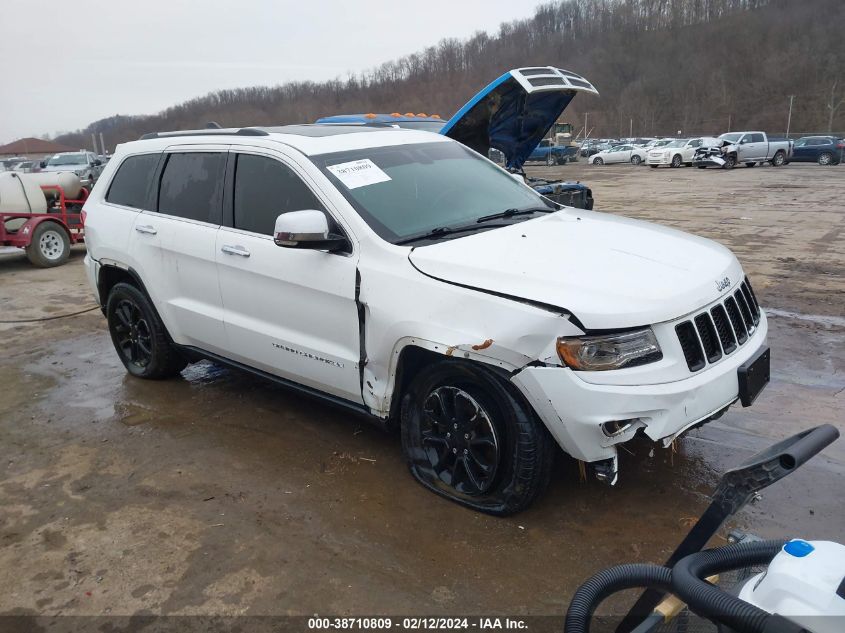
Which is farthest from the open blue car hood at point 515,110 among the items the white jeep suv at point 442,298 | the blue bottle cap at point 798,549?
the blue bottle cap at point 798,549

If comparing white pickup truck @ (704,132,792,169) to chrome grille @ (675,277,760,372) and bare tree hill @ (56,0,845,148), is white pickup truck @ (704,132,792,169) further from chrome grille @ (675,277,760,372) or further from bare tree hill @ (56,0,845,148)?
bare tree hill @ (56,0,845,148)

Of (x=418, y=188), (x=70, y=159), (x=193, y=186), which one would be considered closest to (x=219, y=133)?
(x=193, y=186)

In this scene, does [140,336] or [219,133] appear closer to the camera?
[219,133]

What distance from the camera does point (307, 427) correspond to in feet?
14.5

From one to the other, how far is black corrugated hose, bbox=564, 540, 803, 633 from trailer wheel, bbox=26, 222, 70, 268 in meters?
11.3

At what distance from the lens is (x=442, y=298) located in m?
3.10

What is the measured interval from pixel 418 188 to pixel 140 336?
2.73 m

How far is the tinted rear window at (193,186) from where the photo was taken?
4.34 m

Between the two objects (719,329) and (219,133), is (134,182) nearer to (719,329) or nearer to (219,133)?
(219,133)

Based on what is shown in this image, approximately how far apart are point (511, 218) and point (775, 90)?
89.8m

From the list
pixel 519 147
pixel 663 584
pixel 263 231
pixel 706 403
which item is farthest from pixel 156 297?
pixel 519 147

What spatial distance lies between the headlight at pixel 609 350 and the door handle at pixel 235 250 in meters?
2.10

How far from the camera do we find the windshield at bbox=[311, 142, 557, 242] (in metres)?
3.63

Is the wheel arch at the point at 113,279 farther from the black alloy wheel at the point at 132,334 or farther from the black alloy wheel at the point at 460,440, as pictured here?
the black alloy wheel at the point at 460,440
